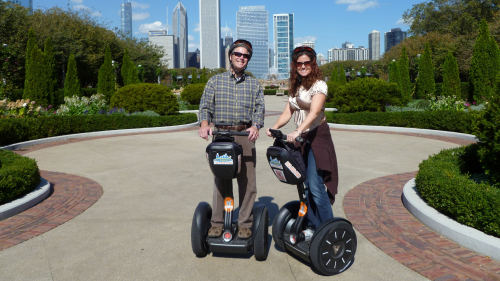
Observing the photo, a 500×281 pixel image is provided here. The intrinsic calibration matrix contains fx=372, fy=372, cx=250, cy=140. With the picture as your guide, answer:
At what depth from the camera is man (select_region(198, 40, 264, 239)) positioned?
3205 millimetres

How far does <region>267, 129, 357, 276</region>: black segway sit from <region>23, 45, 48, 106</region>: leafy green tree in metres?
15.7

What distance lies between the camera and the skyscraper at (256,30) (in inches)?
7313

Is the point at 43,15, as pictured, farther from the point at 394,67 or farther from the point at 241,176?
the point at 241,176

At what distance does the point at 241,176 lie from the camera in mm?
3213

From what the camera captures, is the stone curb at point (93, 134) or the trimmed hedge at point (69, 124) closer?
the stone curb at point (93, 134)

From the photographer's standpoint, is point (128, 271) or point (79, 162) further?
point (79, 162)

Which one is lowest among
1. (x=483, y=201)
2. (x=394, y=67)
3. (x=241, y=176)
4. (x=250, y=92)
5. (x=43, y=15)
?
(x=483, y=201)

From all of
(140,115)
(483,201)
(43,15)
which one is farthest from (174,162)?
(43,15)

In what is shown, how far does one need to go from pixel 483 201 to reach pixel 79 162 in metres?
7.31

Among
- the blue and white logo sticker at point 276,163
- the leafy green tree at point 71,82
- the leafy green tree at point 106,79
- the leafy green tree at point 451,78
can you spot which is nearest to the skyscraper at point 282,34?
the leafy green tree at point 106,79

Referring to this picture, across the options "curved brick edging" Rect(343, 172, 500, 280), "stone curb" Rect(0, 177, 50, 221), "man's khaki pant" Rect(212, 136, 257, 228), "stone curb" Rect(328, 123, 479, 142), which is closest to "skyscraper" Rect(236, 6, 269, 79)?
"stone curb" Rect(328, 123, 479, 142)

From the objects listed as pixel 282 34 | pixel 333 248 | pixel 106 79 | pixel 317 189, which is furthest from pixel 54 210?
pixel 282 34

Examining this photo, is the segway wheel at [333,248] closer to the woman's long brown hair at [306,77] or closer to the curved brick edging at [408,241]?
the curved brick edging at [408,241]

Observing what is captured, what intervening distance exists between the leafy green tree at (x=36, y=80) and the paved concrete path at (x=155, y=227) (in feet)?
26.7
